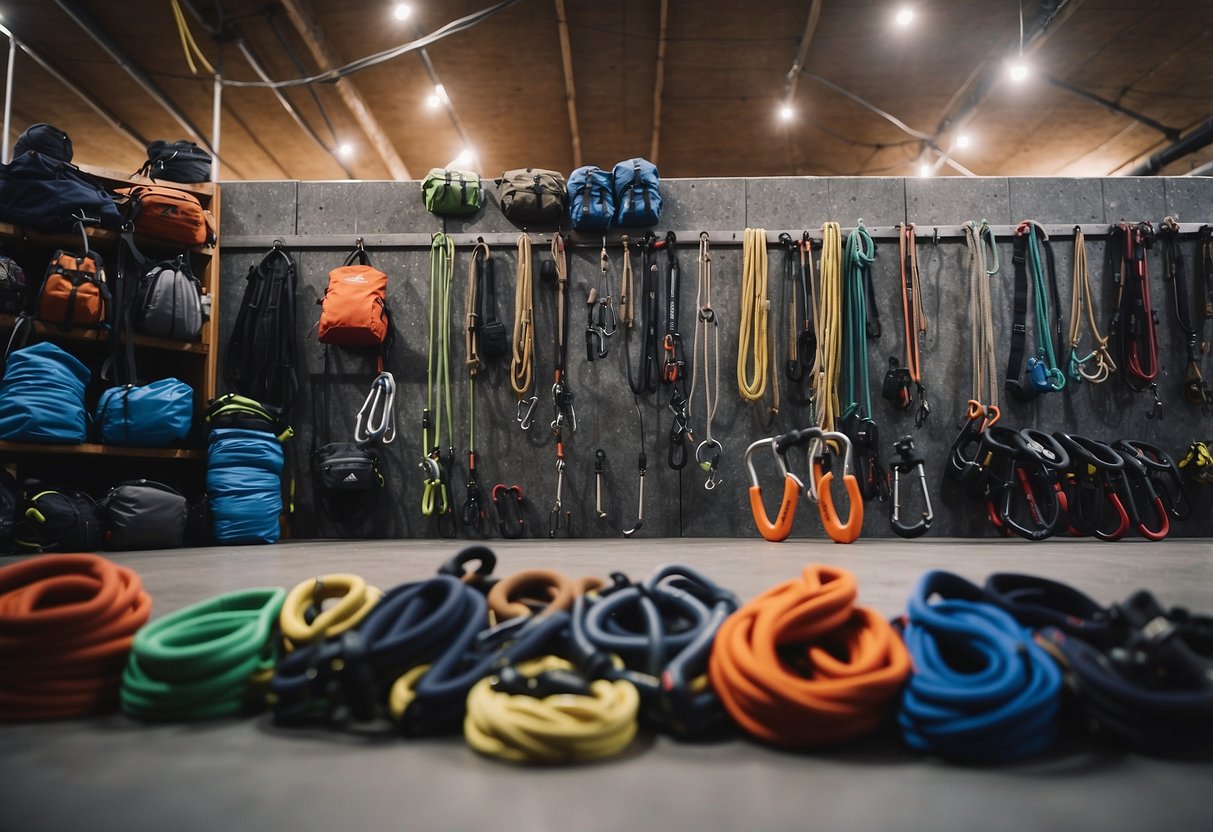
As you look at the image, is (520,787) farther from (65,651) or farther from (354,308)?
(354,308)

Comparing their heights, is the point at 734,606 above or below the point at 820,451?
below

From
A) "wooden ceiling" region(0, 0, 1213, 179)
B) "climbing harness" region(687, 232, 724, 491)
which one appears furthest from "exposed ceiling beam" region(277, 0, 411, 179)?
"climbing harness" region(687, 232, 724, 491)

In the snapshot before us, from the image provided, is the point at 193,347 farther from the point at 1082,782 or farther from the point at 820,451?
the point at 1082,782

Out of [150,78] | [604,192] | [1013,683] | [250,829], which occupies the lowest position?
[250,829]

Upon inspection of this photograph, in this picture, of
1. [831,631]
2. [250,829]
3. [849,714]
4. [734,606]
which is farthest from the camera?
[734,606]

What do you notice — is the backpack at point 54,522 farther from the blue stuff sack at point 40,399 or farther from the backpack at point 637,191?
the backpack at point 637,191

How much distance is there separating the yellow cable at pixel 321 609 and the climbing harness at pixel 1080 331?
5245 mm

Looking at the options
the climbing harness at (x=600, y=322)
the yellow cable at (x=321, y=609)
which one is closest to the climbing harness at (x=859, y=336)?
the climbing harness at (x=600, y=322)

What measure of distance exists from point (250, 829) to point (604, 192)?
A: 15.1 ft

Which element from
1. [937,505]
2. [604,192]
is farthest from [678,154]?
[937,505]

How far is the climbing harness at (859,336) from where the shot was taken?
4789mm

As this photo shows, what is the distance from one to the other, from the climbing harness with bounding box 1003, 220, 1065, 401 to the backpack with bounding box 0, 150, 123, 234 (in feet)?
20.5

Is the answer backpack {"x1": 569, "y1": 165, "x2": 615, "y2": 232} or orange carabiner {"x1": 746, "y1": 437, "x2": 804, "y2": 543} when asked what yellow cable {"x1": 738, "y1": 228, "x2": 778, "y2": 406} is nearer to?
orange carabiner {"x1": 746, "y1": 437, "x2": 804, "y2": 543}

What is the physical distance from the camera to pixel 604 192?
4.91 m
